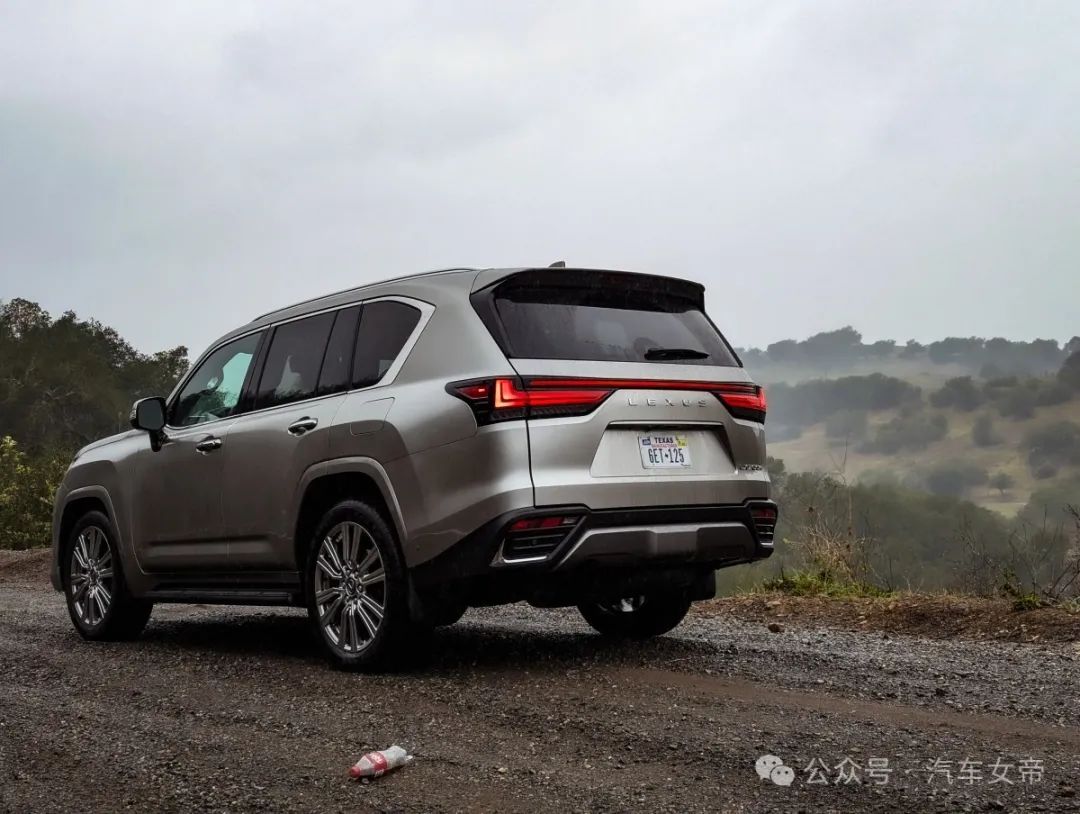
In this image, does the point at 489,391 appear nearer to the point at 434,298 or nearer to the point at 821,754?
the point at 434,298

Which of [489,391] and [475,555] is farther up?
[489,391]

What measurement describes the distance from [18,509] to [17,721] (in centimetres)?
2191

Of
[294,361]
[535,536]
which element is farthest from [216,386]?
[535,536]

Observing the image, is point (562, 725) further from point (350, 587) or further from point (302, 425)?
point (302, 425)

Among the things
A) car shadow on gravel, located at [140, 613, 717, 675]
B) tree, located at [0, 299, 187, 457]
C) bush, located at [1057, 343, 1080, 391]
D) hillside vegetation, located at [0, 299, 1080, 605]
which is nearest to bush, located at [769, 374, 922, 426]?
hillside vegetation, located at [0, 299, 1080, 605]

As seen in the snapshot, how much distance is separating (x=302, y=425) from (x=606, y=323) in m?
1.69

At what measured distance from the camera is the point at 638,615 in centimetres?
729

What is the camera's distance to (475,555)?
5453 mm

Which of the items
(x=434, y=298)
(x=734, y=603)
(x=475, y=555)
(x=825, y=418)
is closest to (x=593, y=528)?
(x=475, y=555)

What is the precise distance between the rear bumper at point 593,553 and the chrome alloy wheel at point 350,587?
1.21 feet

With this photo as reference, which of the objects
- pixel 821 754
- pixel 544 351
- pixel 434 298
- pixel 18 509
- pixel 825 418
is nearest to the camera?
pixel 821 754

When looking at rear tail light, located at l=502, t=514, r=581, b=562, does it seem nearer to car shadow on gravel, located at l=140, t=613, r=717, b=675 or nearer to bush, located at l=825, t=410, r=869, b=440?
car shadow on gravel, located at l=140, t=613, r=717, b=675

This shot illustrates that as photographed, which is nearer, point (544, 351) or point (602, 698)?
point (602, 698)

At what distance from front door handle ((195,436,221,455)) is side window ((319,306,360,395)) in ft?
3.07
